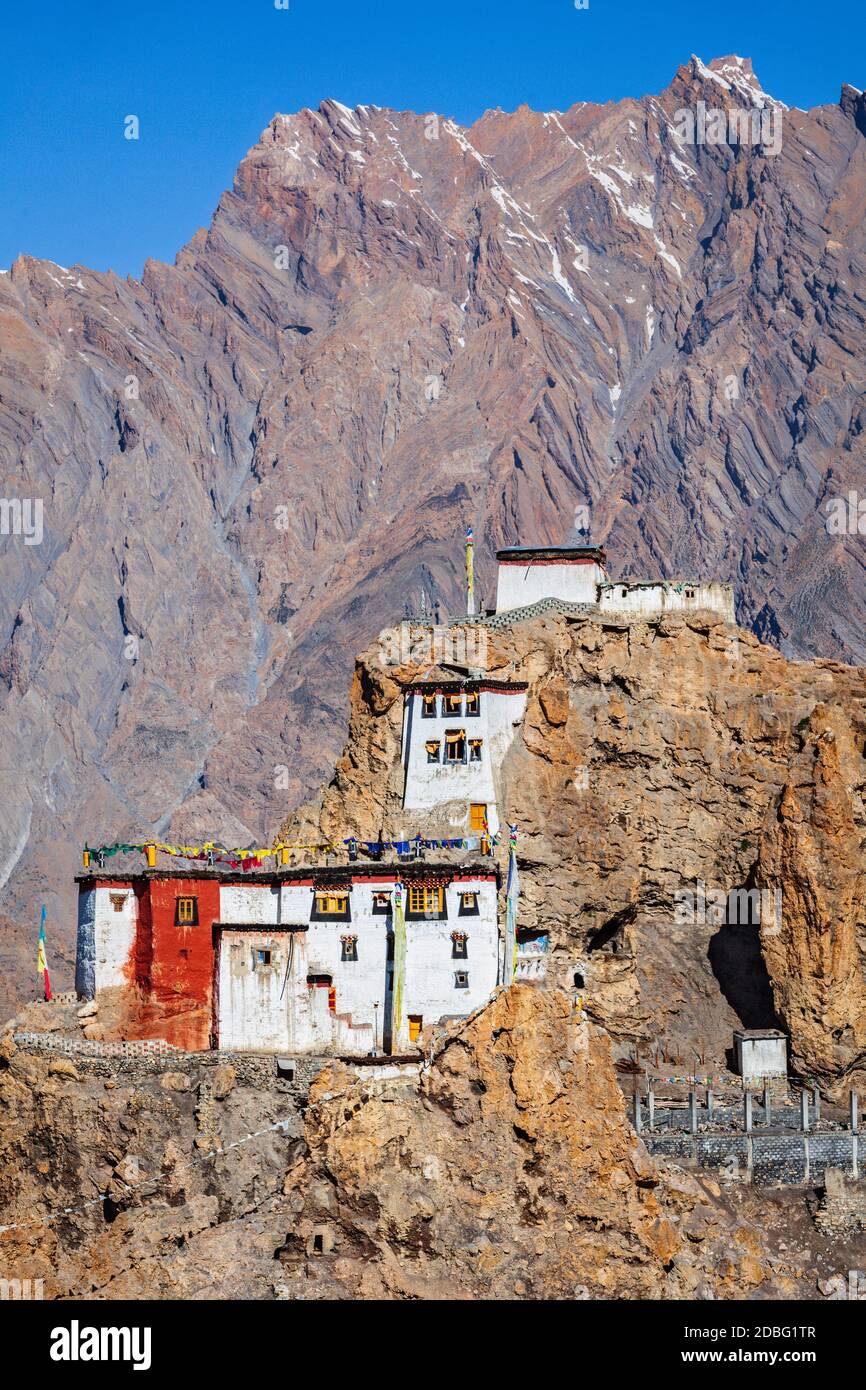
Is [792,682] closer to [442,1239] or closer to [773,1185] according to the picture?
[773,1185]

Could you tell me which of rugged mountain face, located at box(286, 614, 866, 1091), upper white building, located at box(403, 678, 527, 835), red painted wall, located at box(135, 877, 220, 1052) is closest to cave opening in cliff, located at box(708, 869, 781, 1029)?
rugged mountain face, located at box(286, 614, 866, 1091)

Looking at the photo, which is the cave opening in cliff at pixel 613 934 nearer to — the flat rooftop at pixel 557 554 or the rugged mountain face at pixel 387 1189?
the rugged mountain face at pixel 387 1189

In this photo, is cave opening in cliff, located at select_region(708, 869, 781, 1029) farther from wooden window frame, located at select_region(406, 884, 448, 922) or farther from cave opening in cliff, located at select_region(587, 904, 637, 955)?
wooden window frame, located at select_region(406, 884, 448, 922)

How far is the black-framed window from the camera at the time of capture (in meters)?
83.9

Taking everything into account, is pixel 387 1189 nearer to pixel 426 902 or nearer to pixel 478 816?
pixel 426 902

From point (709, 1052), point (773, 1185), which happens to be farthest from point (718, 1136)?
point (709, 1052)

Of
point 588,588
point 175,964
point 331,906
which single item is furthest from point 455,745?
point 175,964

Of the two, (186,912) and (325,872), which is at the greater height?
(325,872)

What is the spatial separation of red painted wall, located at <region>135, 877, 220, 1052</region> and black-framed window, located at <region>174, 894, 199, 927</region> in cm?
14

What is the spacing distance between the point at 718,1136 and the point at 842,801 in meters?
16.7

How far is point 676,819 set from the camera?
95125mm

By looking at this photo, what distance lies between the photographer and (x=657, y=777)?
3745 inches

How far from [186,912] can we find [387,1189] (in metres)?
17.1

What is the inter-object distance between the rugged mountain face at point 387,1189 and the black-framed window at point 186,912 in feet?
20.4
